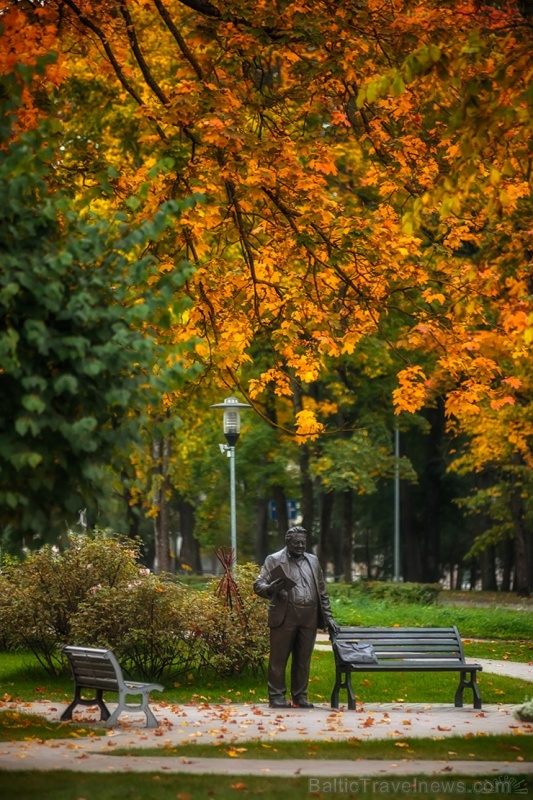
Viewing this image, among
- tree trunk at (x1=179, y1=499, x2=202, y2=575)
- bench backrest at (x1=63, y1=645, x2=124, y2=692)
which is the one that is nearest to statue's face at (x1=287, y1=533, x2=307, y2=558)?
bench backrest at (x1=63, y1=645, x2=124, y2=692)

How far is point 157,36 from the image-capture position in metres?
26.2

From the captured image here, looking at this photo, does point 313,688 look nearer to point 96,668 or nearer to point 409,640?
point 409,640

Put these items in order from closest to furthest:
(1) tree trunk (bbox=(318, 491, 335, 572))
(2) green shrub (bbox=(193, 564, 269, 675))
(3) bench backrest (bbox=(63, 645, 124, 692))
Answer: (3) bench backrest (bbox=(63, 645, 124, 692)) → (2) green shrub (bbox=(193, 564, 269, 675)) → (1) tree trunk (bbox=(318, 491, 335, 572))

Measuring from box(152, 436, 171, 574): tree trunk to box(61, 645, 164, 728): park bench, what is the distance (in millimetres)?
23092

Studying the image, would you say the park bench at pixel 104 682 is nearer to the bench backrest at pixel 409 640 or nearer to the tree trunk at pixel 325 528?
the bench backrest at pixel 409 640

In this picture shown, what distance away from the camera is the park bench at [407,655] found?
14.8 meters

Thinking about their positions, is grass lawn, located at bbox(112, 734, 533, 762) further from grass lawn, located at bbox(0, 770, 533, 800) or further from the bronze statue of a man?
the bronze statue of a man

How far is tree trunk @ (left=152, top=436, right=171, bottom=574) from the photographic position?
3728 centimetres

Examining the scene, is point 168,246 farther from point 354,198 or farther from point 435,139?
point 354,198

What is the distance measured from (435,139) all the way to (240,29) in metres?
3.00

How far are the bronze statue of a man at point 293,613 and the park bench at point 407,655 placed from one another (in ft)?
1.09

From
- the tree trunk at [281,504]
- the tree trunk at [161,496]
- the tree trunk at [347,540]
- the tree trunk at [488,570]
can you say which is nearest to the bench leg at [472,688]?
the tree trunk at [161,496]

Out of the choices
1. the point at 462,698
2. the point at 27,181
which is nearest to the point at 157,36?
the point at 462,698

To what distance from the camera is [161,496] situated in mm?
38031
